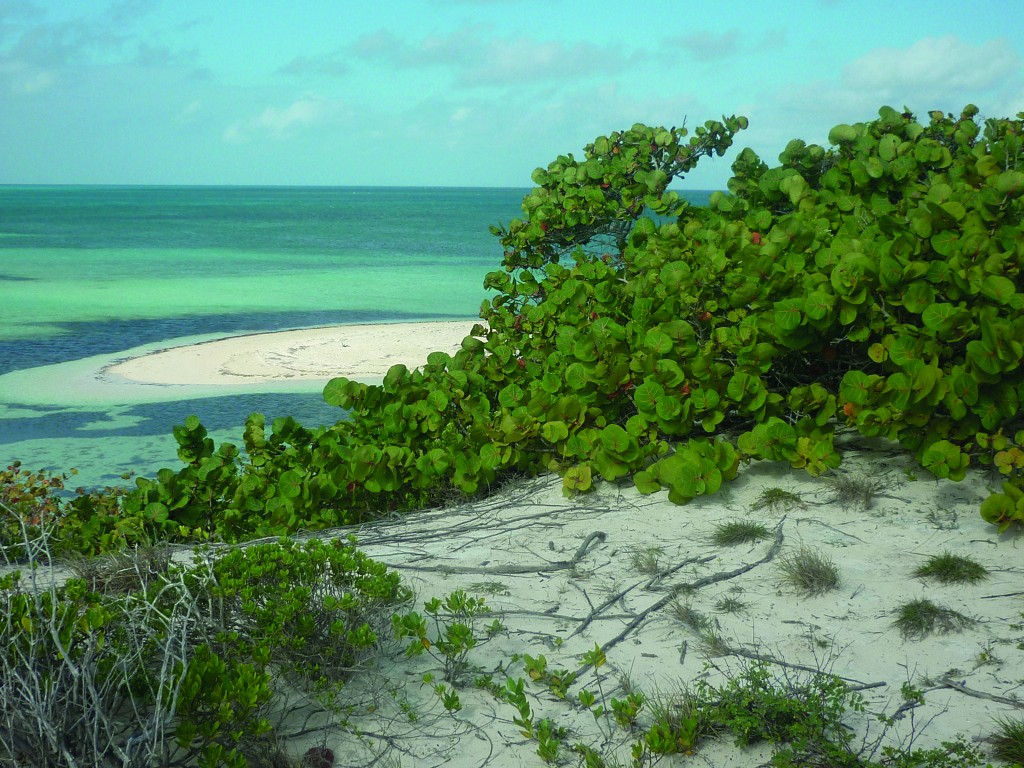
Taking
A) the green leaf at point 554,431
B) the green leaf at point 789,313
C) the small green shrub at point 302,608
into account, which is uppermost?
the green leaf at point 789,313

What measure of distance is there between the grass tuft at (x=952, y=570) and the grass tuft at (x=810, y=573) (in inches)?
13.7

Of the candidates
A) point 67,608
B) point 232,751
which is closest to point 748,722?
point 232,751

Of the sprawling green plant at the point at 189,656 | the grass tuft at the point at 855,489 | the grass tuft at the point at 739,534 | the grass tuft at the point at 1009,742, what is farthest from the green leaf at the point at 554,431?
the grass tuft at the point at 1009,742

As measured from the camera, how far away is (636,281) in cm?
509

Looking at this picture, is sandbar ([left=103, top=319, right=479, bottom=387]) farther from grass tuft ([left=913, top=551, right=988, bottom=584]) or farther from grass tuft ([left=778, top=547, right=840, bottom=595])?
grass tuft ([left=913, top=551, right=988, bottom=584])

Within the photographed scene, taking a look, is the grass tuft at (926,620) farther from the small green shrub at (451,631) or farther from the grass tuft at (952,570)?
the small green shrub at (451,631)

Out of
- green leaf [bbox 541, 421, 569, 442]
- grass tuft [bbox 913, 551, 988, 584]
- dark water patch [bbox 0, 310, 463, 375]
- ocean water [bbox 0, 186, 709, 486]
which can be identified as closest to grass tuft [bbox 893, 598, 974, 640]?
grass tuft [bbox 913, 551, 988, 584]

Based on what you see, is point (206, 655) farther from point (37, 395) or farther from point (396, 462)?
point (37, 395)

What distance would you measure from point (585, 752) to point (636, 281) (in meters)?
3.10

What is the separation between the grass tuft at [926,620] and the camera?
3.16 meters

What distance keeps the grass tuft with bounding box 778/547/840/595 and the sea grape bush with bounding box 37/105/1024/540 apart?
2.38ft

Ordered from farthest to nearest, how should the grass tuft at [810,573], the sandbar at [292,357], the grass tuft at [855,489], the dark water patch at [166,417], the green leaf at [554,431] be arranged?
the sandbar at [292,357]
the dark water patch at [166,417]
the green leaf at [554,431]
the grass tuft at [855,489]
the grass tuft at [810,573]

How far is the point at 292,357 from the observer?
1281 cm

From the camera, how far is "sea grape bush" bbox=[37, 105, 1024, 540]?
13.1 feet
